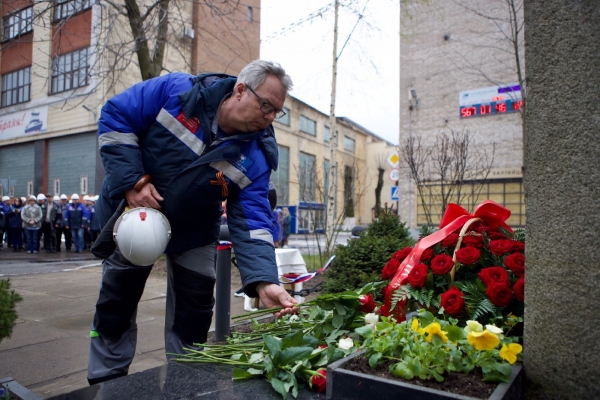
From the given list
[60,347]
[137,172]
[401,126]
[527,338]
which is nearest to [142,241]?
[137,172]

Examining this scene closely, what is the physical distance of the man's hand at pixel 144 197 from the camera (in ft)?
7.93

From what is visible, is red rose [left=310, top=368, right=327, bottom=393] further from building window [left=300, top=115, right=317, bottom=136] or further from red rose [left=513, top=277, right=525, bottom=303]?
building window [left=300, top=115, right=317, bottom=136]

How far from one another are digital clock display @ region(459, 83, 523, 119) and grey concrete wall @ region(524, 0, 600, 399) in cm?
2350

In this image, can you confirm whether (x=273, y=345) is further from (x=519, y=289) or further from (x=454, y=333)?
(x=519, y=289)

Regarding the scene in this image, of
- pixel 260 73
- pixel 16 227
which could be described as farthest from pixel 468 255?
pixel 16 227

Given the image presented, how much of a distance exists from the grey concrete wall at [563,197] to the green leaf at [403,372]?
459mm

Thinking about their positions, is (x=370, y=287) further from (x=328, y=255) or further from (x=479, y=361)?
(x=328, y=255)

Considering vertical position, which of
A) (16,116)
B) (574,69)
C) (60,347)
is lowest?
(60,347)

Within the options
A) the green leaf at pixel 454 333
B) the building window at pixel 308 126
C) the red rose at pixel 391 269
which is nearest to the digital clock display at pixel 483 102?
the building window at pixel 308 126

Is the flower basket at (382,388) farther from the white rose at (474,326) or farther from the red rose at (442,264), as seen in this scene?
the red rose at (442,264)

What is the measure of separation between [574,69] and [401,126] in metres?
26.1

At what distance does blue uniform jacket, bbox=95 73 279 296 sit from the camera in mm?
2428

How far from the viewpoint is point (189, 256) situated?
108 inches

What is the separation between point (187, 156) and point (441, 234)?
1.39 meters
